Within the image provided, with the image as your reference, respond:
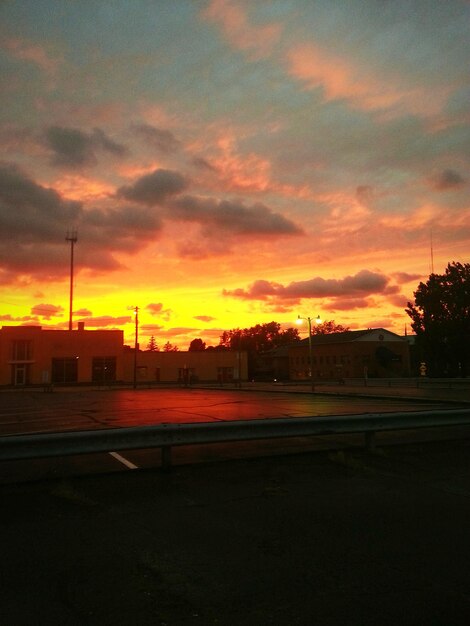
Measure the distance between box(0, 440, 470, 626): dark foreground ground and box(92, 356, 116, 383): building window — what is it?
70.8m

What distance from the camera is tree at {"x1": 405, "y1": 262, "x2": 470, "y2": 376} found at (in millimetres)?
51906

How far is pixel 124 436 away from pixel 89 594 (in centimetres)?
375

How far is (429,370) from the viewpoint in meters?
62.4

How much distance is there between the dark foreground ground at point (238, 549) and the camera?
372 centimetres

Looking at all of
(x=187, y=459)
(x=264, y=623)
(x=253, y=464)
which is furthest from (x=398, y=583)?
(x=187, y=459)

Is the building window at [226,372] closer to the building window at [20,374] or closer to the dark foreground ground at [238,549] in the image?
the building window at [20,374]

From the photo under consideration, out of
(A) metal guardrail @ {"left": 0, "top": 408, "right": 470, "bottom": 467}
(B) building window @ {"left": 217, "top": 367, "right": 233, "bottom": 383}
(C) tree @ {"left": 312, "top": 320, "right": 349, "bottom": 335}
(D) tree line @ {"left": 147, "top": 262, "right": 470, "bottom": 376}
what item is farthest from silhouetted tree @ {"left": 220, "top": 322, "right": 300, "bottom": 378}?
(A) metal guardrail @ {"left": 0, "top": 408, "right": 470, "bottom": 467}

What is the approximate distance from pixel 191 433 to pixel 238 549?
10.5 feet

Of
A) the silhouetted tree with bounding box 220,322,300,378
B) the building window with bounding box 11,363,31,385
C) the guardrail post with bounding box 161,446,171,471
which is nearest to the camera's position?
the guardrail post with bounding box 161,446,171,471

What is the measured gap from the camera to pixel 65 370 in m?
74.9

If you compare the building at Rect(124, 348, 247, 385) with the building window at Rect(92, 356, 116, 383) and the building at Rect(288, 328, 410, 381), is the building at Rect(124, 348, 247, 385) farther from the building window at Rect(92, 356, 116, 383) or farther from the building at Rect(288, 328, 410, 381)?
the building at Rect(288, 328, 410, 381)

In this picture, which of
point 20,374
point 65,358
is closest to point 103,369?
point 65,358

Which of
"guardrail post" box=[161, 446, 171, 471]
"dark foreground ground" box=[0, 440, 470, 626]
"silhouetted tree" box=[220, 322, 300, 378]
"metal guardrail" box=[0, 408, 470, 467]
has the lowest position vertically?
"dark foreground ground" box=[0, 440, 470, 626]

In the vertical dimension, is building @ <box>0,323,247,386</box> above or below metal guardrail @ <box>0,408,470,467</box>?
above
